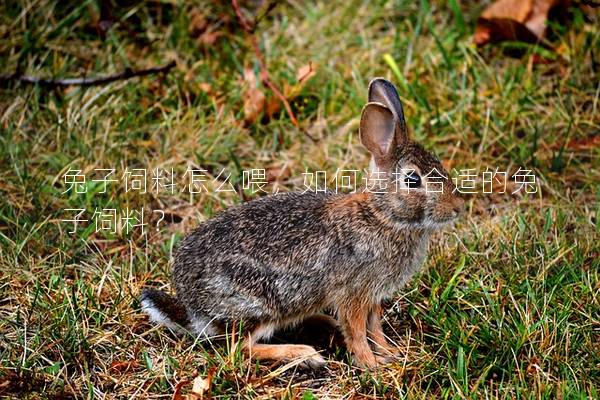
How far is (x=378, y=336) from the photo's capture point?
14.5 ft

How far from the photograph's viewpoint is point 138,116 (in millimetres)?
6008

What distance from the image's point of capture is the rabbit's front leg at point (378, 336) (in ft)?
14.3

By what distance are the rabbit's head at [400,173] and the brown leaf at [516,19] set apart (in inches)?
95.8

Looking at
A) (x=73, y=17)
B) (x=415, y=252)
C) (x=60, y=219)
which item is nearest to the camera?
(x=415, y=252)

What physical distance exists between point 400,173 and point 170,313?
1293 mm

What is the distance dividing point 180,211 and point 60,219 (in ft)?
2.36

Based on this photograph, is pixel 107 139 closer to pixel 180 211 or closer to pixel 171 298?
pixel 180 211

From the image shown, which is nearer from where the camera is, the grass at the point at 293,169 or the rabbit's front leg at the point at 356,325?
the grass at the point at 293,169

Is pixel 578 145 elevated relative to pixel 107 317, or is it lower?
elevated

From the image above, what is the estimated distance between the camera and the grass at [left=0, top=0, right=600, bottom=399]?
411 cm

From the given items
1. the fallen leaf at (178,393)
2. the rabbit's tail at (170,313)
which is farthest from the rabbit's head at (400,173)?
the fallen leaf at (178,393)

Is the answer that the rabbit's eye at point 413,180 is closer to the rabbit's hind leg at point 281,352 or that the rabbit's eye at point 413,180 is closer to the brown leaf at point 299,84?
the rabbit's hind leg at point 281,352

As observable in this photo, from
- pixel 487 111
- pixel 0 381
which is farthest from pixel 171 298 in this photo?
pixel 487 111

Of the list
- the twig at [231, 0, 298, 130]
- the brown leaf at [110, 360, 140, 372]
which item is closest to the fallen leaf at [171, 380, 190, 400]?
the brown leaf at [110, 360, 140, 372]
